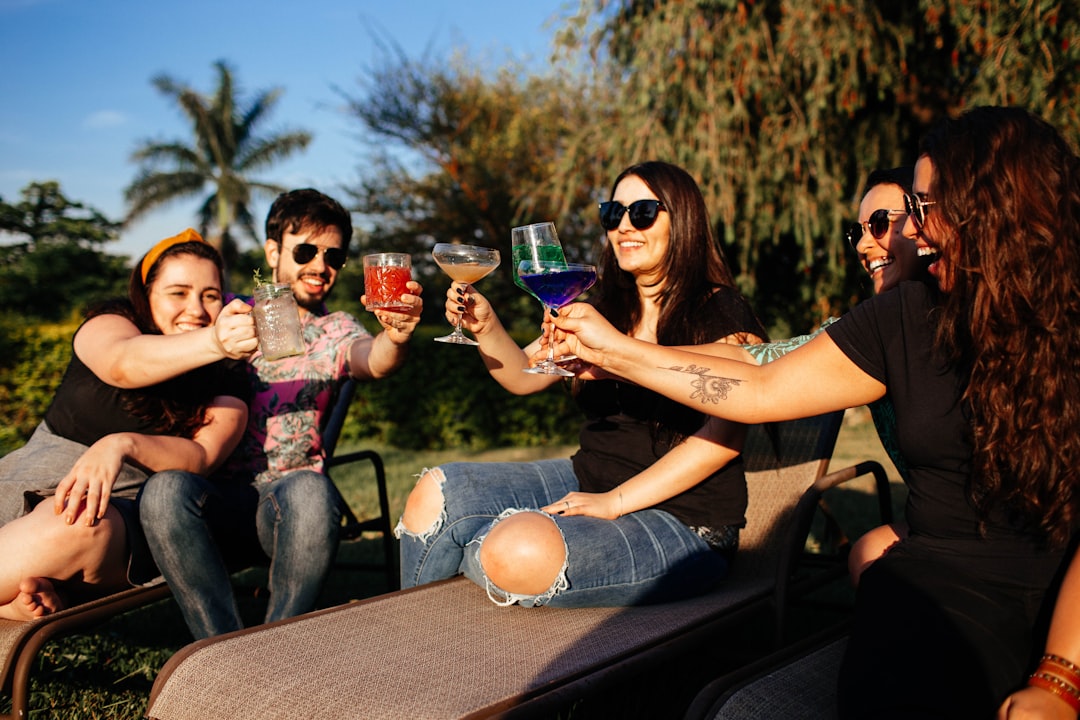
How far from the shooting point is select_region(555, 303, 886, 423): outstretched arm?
215 centimetres

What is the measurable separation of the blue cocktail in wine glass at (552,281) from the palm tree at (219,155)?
37128 mm

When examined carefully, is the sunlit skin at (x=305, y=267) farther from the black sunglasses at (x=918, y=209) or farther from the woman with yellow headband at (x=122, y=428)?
the black sunglasses at (x=918, y=209)

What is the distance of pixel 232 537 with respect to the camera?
10.6 ft

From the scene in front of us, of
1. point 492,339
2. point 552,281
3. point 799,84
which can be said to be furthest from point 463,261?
point 799,84

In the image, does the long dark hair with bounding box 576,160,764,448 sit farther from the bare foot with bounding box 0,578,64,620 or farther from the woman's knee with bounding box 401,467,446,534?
the bare foot with bounding box 0,578,64,620

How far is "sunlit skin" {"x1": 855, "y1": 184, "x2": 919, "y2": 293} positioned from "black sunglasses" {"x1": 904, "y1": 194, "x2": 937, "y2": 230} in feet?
1.73

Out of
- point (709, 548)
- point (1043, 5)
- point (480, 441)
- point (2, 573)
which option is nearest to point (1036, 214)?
point (709, 548)

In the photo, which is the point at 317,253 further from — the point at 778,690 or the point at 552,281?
the point at 778,690

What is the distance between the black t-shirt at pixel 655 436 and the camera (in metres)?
2.97

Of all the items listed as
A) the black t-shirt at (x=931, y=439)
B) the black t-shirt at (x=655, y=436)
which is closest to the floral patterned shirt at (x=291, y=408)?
the black t-shirt at (x=655, y=436)

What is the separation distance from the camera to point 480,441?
11.4m

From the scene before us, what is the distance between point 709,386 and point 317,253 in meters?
2.06

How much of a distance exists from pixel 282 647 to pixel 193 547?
685 millimetres

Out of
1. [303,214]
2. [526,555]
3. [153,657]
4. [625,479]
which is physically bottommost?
[153,657]
